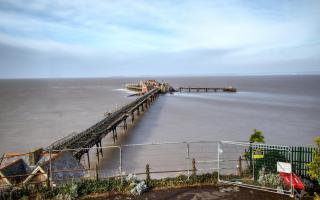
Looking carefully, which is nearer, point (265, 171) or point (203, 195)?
point (203, 195)

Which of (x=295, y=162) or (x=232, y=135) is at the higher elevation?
(x=295, y=162)

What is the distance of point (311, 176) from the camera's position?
918cm

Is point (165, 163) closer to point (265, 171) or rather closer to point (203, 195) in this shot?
point (265, 171)

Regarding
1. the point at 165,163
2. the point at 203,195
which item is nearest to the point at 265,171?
the point at 203,195

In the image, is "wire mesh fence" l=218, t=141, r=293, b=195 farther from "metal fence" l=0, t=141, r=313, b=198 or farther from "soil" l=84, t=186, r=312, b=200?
"soil" l=84, t=186, r=312, b=200

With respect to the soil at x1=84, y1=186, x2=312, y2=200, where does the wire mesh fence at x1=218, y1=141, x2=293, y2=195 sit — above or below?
above

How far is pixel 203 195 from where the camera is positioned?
903 cm

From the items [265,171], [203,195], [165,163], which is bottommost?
[165,163]

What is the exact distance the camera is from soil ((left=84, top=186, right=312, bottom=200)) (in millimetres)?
8852

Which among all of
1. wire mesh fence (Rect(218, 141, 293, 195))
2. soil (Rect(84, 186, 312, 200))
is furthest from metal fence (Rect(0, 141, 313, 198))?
soil (Rect(84, 186, 312, 200))

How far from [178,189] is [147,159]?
36.7ft

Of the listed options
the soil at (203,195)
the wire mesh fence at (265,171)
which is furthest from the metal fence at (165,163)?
the soil at (203,195)

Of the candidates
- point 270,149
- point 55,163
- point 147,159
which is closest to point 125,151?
point 147,159

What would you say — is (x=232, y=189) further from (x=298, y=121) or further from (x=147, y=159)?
(x=298, y=121)
